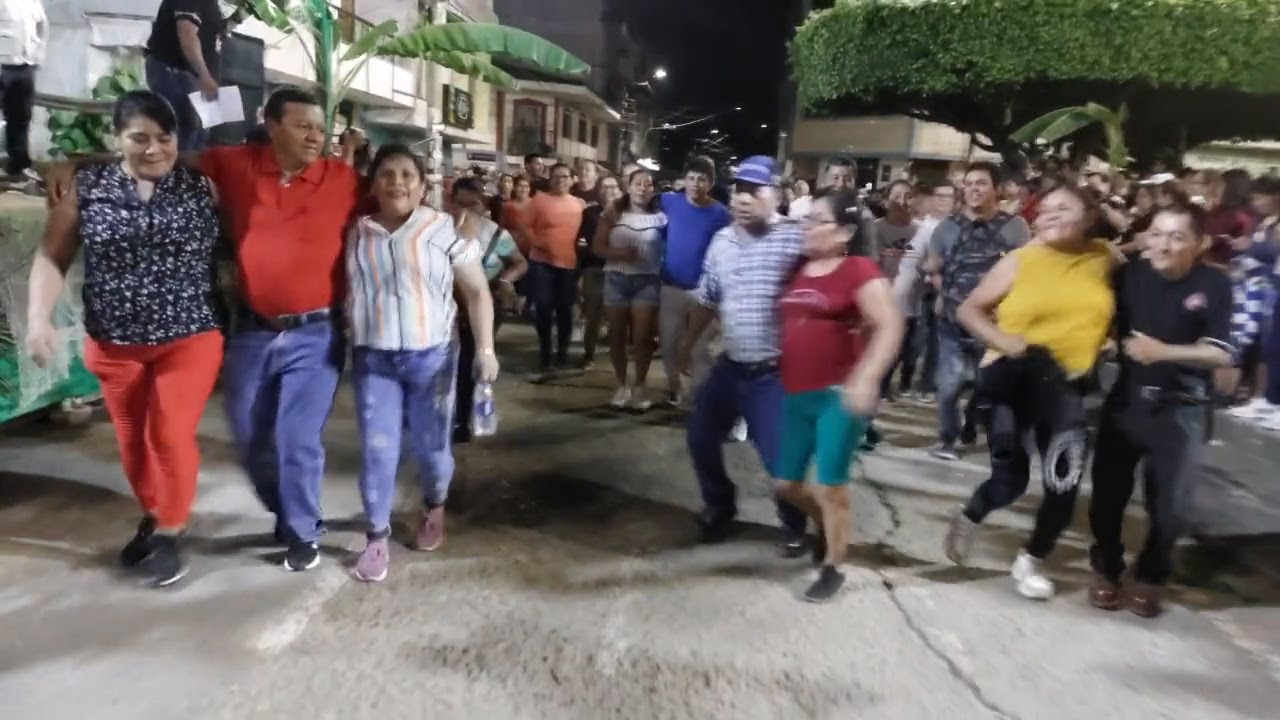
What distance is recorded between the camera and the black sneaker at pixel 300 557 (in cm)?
429

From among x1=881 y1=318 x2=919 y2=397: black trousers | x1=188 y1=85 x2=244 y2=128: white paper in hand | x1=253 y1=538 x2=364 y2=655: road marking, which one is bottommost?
x1=253 y1=538 x2=364 y2=655: road marking

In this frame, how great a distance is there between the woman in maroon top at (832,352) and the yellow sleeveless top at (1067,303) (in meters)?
0.65

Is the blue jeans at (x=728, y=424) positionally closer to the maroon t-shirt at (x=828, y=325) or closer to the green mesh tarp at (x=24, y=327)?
the maroon t-shirt at (x=828, y=325)

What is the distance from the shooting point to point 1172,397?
3943 millimetres

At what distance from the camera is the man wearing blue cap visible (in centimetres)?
445

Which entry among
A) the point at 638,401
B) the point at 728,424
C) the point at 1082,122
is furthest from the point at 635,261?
the point at 1082,122

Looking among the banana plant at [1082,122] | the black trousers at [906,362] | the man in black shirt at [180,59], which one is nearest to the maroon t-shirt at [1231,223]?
the black trousers at [906,362]

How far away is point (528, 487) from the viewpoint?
5742 mm

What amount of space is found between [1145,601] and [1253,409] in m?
4.00

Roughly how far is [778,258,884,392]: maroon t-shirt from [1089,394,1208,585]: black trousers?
45.3 inches

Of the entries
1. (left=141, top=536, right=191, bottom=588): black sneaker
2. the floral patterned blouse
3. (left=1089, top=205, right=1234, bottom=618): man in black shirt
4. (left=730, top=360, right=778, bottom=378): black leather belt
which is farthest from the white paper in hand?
(left=1089, top=205, right=1234, bottom=618): man in black shirt

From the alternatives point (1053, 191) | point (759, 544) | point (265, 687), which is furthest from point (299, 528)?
point (1053, 191)

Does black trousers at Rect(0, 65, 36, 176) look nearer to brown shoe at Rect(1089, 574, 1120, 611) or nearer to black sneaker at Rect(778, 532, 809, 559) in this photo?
black sneaker at Rect(778, 532, 809, 559)

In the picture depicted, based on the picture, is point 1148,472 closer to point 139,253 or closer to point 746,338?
point 746,338
